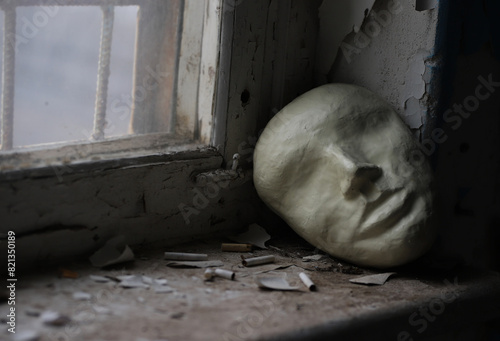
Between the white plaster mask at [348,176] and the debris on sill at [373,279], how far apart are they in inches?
1.1

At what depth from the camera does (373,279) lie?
1686mm

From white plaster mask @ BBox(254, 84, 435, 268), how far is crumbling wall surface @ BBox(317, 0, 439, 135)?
0.07 m

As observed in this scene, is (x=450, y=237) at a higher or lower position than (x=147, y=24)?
lower

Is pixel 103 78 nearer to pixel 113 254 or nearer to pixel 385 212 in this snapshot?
pixel 113 254

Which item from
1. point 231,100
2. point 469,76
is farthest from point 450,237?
point 231,100

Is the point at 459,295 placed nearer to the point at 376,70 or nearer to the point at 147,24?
the point at 376,70

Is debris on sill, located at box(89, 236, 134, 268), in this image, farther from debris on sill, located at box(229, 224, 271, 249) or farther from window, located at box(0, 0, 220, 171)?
debris on sill, located at box(229, 224, 271, 249)

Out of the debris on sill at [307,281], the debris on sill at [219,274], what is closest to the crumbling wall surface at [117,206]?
the debris on sill at [219,274]

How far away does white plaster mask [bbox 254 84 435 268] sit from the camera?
1.64 meters

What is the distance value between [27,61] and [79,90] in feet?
0.53

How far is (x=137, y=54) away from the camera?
1.87 metres

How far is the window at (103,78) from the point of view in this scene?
1.61 metres

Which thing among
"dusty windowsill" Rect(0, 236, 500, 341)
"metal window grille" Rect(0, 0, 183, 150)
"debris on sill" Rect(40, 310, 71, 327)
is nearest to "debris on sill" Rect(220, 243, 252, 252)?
"dusty windowsill" Rect(0, 236, 500, 341)

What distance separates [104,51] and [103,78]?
8cm
